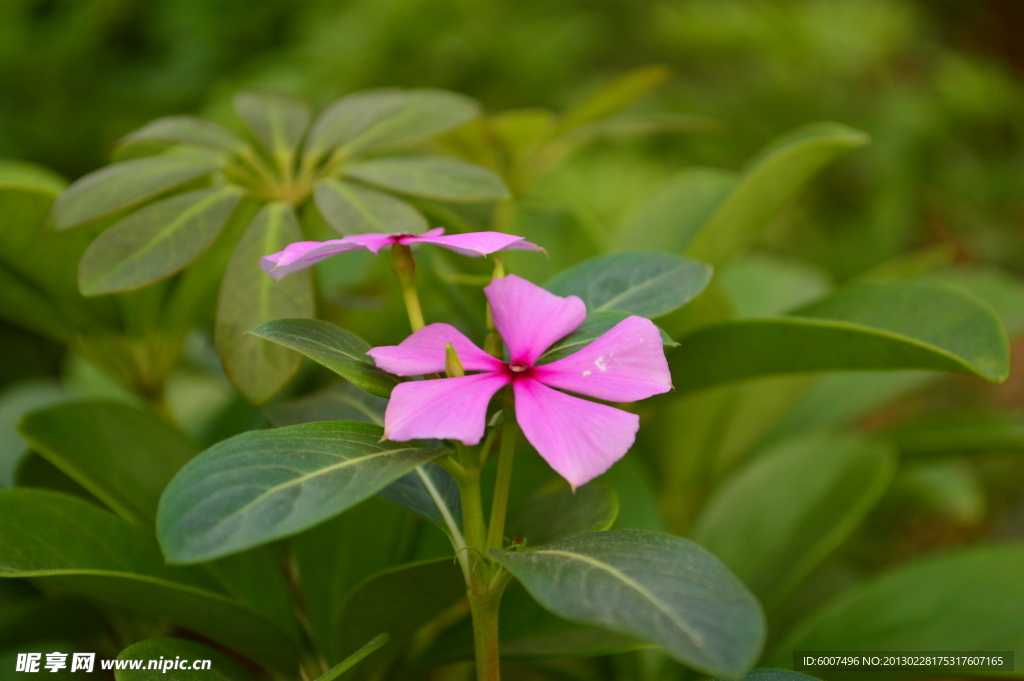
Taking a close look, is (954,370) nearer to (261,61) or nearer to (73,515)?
(73,515)

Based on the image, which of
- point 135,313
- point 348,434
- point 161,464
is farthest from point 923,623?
point 135,313

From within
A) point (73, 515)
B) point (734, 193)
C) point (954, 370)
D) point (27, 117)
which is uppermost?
point (27, 117)

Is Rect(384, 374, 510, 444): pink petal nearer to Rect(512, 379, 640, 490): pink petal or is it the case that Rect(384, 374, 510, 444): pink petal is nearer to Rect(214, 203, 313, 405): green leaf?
Rect(512, 379, 640, 490): pink petal

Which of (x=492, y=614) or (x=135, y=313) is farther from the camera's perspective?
(x=135, y=313)

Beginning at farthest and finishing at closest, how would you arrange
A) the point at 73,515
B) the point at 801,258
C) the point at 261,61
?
the point at 801,258, the point at 261,61, the point at 73,515

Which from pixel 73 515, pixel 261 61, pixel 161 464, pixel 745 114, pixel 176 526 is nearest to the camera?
pixel 176 526

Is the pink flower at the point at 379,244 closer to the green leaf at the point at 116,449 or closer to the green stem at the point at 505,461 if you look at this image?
the green stem at the point at 505,461
